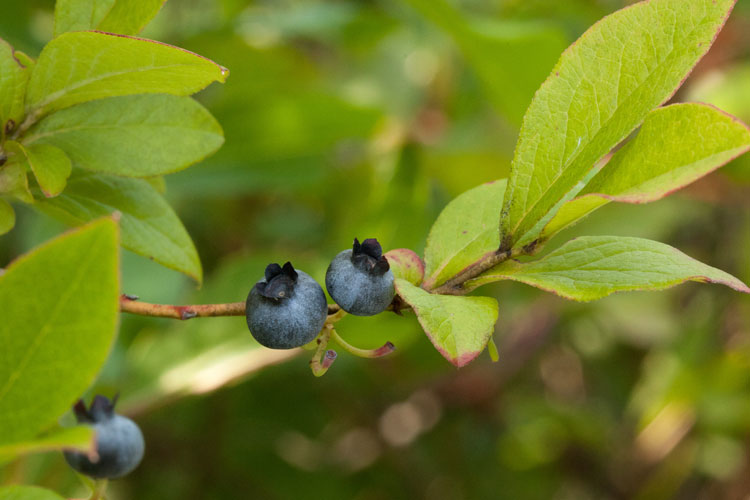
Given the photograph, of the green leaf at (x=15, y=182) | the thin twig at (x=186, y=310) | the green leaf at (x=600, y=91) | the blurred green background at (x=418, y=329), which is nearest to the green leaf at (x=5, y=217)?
the green leaf at (x=15, y=182)

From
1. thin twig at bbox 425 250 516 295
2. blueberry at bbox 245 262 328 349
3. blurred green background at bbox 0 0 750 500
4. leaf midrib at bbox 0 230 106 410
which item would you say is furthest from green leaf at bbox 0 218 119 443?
blurred green background at bbox 0 0 750 500

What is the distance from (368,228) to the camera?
4.53 feet

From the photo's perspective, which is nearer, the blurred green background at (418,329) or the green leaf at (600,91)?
the green leaf at (600,91)

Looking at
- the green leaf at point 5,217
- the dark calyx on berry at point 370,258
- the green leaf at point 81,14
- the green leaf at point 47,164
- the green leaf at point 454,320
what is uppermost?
the green leaf at point 81,14

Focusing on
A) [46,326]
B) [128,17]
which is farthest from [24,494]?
[128,17]

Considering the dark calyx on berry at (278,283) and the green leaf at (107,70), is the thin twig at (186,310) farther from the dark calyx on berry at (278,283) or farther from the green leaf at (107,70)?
the green leaf at (107,70)

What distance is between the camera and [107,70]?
1.58 feet

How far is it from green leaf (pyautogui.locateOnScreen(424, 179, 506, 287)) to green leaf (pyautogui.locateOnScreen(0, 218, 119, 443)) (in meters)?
0.23

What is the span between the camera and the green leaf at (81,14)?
19.9 inches

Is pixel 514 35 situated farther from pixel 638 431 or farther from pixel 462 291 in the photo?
pixel 638 431

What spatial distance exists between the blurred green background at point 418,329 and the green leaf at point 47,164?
0.87m

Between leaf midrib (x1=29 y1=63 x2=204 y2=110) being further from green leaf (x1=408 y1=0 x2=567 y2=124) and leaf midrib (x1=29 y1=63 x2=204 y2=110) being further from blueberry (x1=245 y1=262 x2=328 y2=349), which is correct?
green leaf (x1=408 y1=0 x2=567 y2=124)

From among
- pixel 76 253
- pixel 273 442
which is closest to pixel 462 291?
pixel 76 253

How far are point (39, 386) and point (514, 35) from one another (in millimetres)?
1080
